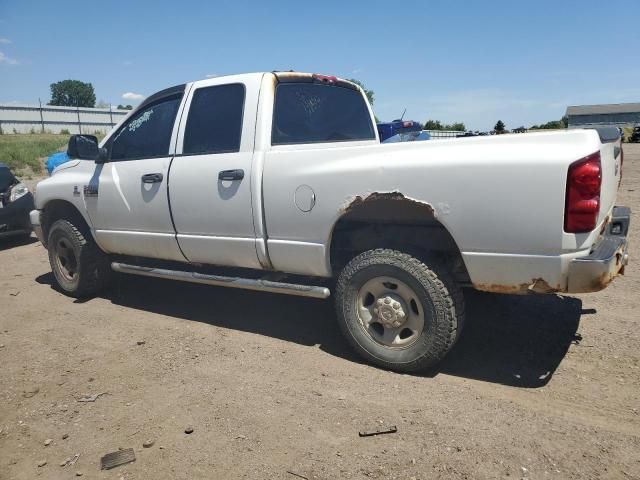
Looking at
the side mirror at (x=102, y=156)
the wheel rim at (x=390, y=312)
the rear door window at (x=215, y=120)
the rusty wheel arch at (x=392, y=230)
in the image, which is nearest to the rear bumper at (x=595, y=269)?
the rusty wheel arch at (x=392, y=230)

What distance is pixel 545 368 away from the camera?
3471 millimetres

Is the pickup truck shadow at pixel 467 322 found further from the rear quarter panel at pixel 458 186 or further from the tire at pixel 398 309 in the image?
the rear quarter panel at pixel 458 186

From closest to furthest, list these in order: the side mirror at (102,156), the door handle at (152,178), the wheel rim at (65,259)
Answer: the door handle at (152,178) < the side mirror at (102,156) < the wheel rim at (65,259)

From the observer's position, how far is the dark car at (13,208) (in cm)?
840

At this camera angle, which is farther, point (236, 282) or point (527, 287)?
point (236, 282)

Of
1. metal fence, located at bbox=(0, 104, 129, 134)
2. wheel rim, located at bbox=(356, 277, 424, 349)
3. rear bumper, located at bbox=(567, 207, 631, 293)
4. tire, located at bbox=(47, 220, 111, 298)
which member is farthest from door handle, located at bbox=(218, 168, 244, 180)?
metal fence, located at bbox=(0, 104, 129, 134)

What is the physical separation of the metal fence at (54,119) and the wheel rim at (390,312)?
5071 centimetres

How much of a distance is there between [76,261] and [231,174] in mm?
2635

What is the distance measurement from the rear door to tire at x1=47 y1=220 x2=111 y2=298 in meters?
1.54

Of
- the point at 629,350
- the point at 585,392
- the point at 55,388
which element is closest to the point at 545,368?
the point at 585,392

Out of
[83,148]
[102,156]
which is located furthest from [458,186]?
[83,148]

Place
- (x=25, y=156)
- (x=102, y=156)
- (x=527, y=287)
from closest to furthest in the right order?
1. (x=527, y=287)
2. (x=102, y=156)
3. (x=25, y=156)

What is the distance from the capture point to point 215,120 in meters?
4.20

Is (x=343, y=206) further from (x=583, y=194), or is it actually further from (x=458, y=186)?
(x=583, y=194)
